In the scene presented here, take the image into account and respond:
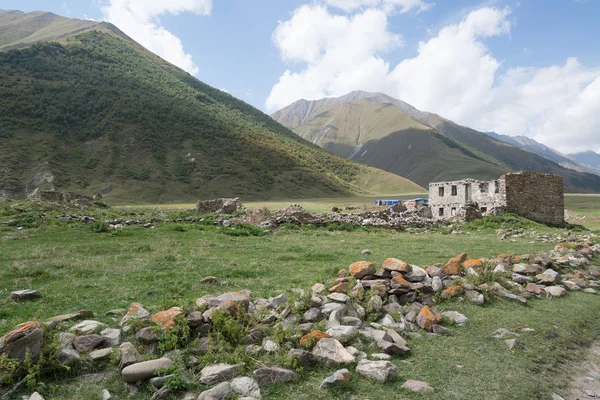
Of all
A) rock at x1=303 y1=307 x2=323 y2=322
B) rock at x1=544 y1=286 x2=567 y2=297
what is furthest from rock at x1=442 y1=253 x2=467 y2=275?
rock at x1=303 y1=307 x2=323 y2=322

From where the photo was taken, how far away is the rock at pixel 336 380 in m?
4.75

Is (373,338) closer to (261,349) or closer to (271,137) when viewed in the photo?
(261,349)

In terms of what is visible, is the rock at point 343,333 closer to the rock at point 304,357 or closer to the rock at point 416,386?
the rock at point 304,357

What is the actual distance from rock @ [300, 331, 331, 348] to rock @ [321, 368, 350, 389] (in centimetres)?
78

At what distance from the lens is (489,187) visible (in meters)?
29.5

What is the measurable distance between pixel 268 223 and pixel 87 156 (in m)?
73.1

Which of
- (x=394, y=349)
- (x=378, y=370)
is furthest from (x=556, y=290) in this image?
(x=378, y=370)

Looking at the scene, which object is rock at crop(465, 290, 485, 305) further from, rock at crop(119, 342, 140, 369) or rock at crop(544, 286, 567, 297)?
rock at crop(119, 342, 140, 369)

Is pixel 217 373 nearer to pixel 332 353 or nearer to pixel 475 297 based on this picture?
pixel 332 353

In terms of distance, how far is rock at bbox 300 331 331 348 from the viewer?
5562 mm

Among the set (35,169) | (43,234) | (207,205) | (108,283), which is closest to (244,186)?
(35,169)

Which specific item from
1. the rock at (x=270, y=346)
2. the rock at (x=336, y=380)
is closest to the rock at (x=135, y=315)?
the rock at (x=270, y=346)

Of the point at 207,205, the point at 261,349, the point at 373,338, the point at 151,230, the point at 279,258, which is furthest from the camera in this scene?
the point at 207,205

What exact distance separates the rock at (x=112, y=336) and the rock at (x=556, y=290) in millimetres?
9980
